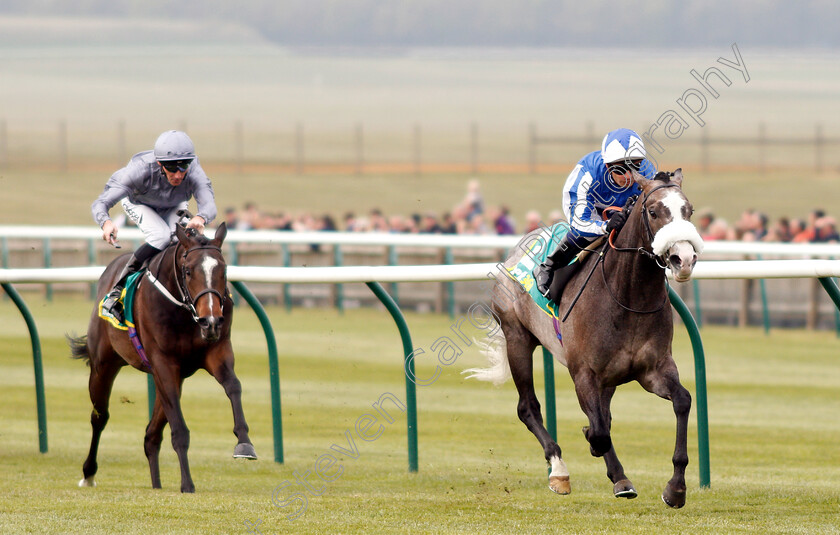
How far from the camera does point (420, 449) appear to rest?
812 centimetres

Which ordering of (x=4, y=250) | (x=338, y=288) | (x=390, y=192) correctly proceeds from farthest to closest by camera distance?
1. (x=390, y=192)
2. (x=4, y=250)
3. (x=338, y=288)

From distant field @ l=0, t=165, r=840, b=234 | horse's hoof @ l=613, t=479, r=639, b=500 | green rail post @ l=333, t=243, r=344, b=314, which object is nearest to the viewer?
horse's hoof @ l=613, t=479, r=639, b=500

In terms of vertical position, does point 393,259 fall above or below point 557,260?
below

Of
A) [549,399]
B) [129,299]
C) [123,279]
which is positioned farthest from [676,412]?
[123,279]

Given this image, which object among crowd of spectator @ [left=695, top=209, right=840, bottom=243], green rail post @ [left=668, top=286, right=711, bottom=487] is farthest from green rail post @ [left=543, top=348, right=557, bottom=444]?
crowd of spectator @ [left=695, top=209, right=840, bottom=243]

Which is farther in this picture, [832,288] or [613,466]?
[832,288]

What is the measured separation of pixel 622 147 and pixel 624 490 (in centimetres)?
144

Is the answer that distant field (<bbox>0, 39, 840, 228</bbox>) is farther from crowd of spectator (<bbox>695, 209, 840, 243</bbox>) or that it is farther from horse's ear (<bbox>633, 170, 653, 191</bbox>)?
horse's ear (<bbox>633, 170, 653, 191</bbox>)

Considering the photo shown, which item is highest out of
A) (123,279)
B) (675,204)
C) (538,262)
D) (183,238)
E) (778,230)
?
(675,204)

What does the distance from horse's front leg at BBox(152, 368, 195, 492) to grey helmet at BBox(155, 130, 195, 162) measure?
105 cm

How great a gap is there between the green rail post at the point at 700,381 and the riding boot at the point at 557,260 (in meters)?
0.55

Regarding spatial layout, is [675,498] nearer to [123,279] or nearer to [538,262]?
[538,262]

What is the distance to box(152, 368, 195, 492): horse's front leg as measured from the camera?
6.21 m

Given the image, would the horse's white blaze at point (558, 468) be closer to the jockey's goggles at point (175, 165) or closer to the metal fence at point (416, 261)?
the jockey's goggles at point (175, 165)
